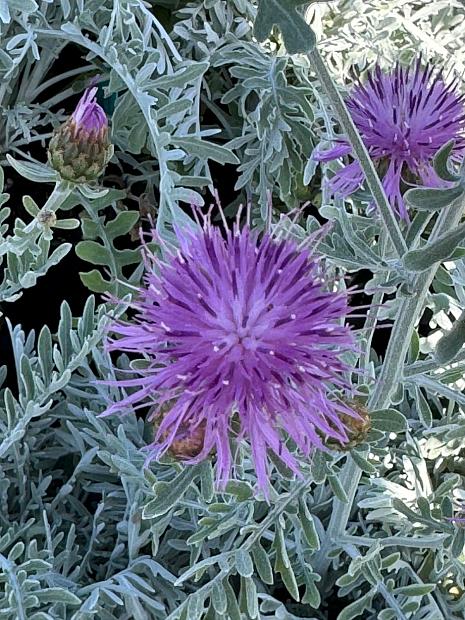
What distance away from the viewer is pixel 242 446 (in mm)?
613

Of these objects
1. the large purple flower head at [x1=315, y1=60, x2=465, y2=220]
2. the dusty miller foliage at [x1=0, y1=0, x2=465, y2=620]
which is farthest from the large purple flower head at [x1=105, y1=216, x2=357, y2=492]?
the large purple flower head at [x1=315, y1=60, x2=465, y2=220]

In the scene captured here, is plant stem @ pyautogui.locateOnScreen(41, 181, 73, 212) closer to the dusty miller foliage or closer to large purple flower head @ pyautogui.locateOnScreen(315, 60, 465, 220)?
the dusty miller foliage

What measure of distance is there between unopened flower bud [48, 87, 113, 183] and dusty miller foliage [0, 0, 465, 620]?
0.06 feet

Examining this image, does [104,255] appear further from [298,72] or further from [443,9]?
[443,9]

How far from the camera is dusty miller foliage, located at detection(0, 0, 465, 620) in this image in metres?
0.67

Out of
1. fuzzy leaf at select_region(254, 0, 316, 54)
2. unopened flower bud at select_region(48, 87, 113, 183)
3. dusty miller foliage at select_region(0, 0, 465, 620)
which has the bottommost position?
dusty miller foliage at select_region(0, 0, 465, 620)

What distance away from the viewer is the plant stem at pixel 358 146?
50cm

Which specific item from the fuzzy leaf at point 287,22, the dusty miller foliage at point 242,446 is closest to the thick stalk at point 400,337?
the dusty miller foliage at point 242,446

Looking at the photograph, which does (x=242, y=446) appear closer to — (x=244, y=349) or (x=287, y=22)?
(x=244, y=349)

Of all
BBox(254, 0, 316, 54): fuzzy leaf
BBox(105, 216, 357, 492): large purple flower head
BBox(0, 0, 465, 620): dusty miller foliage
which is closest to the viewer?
BBox(254, 0, 316, 54): fuzzy leaf

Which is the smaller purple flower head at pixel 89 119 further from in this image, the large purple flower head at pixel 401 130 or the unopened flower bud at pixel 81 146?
the large purple flower head at pixel 401 130

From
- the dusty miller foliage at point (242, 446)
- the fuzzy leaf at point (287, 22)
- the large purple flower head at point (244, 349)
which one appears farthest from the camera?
the dusty miller foliage at point (242, 446)

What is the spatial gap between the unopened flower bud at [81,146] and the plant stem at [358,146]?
22 centimetres

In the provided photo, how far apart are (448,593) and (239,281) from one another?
464 mm
